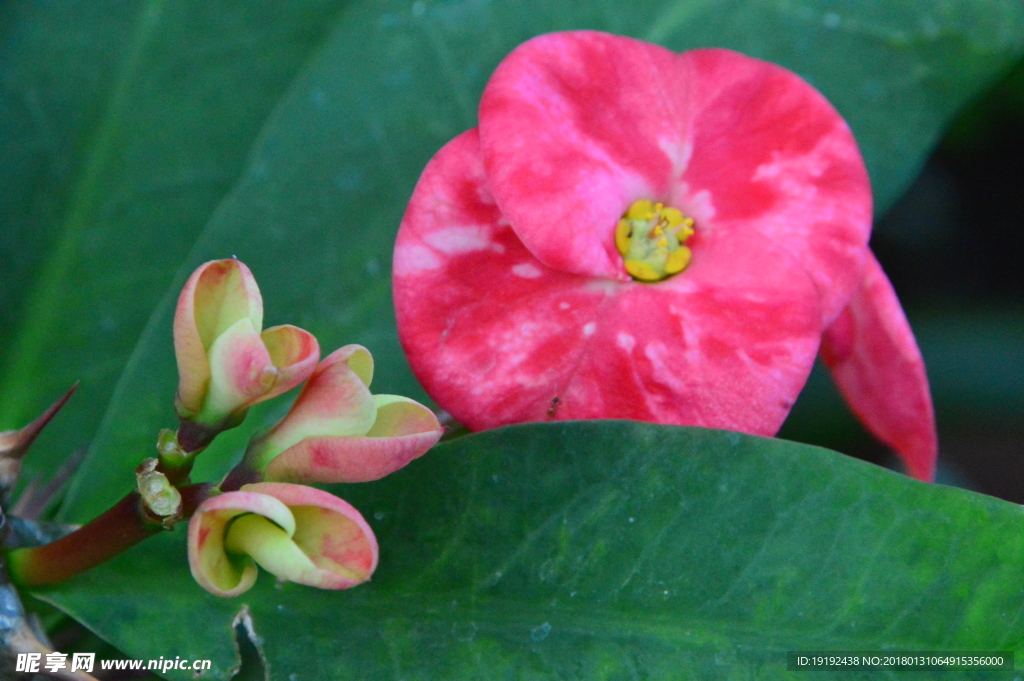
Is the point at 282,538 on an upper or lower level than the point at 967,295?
upper

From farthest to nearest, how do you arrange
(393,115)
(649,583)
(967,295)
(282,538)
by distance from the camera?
(967,295)
(393,115)
(649,583)
(282,538)

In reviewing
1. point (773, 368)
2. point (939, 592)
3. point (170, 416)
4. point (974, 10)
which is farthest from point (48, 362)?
point (974, 10)

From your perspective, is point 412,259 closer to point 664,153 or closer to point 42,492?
point 664,153

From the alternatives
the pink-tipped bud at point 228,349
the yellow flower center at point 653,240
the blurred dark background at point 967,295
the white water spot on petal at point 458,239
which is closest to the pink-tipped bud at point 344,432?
the pink-tipped bud at point 228,349

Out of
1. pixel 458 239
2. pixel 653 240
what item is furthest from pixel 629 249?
pixel 458 239

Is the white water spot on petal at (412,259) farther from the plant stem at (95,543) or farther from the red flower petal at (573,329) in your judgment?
the plant stem at (95,543)

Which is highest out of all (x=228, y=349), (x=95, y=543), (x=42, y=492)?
(x=228, y=349)

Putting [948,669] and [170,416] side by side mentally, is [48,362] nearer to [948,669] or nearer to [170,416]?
[170,416]
